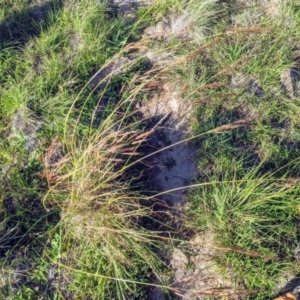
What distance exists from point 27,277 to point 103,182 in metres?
0.90

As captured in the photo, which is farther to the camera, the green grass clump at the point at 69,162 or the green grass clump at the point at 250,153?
the green grass clump at the point at 250,153

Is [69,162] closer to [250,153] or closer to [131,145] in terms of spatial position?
[131,145]

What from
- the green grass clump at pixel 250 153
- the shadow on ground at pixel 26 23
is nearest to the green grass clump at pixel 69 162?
the shadow on ground at pixel 26 23

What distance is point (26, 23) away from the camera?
3.72 m

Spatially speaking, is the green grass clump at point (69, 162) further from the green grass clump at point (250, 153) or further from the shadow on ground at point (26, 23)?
the green grass clump at point (250, 153)

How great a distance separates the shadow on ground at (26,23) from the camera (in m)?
3.67

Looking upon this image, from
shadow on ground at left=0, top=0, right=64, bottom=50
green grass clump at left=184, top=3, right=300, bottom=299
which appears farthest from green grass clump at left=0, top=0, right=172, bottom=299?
green grass clump at left=184, top=3, right=300, bottom=299

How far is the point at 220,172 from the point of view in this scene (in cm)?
337

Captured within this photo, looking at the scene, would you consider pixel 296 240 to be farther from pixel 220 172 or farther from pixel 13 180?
pixel 13 180

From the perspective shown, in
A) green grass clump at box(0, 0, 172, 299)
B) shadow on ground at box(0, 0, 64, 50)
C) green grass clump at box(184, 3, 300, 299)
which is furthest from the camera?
shadow on ground at box(0, 0, 64, 50)

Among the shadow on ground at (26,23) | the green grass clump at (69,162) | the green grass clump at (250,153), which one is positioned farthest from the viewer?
the shadow on ground at (26,23)

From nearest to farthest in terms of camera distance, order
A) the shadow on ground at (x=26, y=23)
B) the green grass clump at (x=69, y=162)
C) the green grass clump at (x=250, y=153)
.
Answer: the green grass clump at (x=69, y=162), the green grass clump at (x=250, y=153), the shadow on ground at (x=26, y=23)

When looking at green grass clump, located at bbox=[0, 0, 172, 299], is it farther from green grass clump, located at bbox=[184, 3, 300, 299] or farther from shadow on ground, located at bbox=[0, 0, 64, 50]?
green grass clump, located at bbox=[184, 3, 300, 299]

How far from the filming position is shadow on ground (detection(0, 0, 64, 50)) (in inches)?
145
